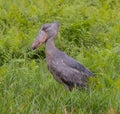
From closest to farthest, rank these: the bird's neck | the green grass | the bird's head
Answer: the green grass → the bird's neck → the bird's head

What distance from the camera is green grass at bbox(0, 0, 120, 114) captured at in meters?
6.56

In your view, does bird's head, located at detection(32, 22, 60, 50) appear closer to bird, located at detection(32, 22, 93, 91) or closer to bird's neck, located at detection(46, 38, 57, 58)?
bird's neck, located at detection(46, 38, 57, 58)

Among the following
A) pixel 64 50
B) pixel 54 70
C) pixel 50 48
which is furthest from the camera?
pixel 64 50

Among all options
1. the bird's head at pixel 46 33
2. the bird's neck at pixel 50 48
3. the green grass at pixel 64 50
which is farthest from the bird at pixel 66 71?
the bird's head at pixel 46 33

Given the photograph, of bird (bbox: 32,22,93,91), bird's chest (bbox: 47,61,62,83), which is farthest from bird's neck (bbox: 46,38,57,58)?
bird's chest (bbox: 47,61,62,83)

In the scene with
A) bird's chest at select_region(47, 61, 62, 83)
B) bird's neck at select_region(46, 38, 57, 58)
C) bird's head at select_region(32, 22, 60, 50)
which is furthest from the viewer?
bird's head at select_region(32, 22, 60, 50)

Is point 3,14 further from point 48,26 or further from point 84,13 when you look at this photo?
point 48,26

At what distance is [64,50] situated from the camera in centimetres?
921

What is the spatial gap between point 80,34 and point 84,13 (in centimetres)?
99

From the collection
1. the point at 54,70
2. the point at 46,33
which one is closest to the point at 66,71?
the point at 54,70

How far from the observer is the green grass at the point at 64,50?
21.5 ft

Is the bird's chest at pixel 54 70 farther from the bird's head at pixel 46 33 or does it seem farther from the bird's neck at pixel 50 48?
the bird's head at pixel 46 33

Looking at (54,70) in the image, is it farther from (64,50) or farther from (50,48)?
(64,50)

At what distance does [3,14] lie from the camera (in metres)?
10.2
